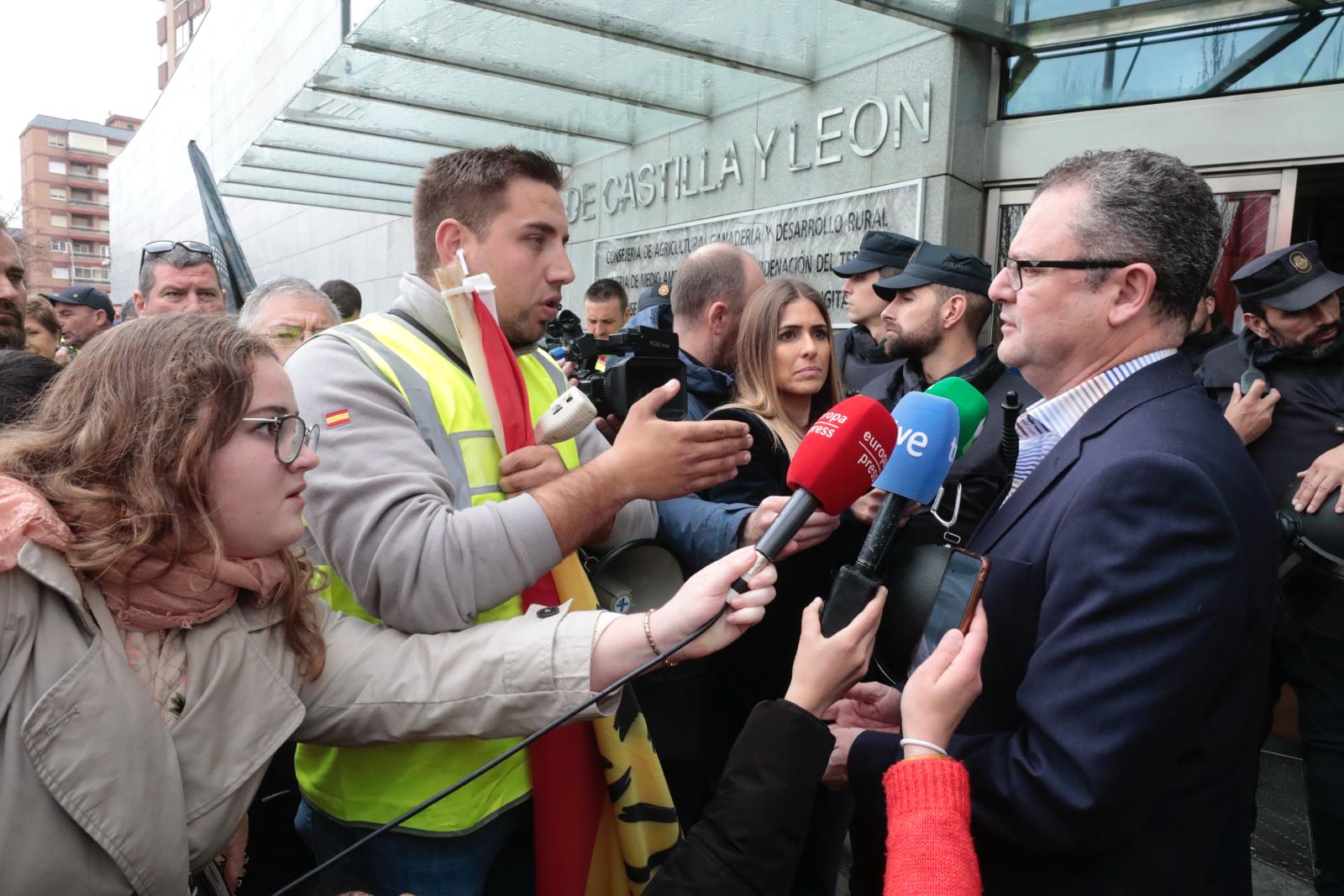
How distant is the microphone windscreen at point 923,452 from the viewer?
1450mm

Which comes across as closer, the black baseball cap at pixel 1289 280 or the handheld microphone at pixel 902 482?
the handheld microphone at pixel 902 482

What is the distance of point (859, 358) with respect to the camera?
16.1 feet

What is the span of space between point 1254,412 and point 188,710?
3.75 metres

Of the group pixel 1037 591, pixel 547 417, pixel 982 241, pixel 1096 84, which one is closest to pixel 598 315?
pixel 982 241

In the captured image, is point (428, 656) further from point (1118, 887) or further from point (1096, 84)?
point (1096, 84)

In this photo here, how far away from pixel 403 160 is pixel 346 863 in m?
8.83

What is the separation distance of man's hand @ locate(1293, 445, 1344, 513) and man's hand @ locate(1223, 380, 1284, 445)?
0.43 metres

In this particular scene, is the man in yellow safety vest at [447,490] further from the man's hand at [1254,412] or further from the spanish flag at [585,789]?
the man's hand at [1254,412]

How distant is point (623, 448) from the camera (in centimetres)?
160

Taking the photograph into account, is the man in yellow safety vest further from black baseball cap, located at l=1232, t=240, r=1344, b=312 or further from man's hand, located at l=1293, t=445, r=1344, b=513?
black baseball cap, located at l=1232, t=240, r=1344, b=312

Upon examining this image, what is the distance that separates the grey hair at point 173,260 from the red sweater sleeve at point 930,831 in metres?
3.68

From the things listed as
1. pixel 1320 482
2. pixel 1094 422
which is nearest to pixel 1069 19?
pixel 1320 482

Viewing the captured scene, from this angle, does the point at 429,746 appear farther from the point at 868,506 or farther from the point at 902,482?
the point at 868,506

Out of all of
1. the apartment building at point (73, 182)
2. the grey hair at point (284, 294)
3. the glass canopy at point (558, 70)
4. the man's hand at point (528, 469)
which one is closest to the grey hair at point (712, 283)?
the grey hair at point (284, 294)
